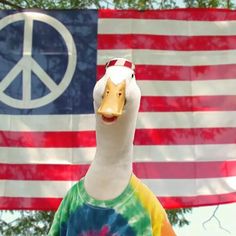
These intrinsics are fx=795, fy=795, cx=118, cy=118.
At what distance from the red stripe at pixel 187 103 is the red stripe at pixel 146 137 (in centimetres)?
14

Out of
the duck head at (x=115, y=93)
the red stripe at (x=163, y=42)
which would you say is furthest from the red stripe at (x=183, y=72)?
the duck head at (x=115, y=93)

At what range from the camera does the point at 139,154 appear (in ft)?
17.2

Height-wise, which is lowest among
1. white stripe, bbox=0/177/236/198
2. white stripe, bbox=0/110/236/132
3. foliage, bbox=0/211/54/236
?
foliage, bbox=0/211/54/236

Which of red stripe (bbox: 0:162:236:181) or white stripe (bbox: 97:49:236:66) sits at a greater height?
white stripe (bbox: 97:49:236:66)

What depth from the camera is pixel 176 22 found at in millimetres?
5531

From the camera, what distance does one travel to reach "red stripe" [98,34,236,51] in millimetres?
5465

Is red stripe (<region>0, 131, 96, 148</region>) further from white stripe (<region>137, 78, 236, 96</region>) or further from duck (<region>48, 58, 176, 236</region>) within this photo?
duck (<region>48, 58, 176, 236</region>)

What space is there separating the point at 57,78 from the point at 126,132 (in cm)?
248

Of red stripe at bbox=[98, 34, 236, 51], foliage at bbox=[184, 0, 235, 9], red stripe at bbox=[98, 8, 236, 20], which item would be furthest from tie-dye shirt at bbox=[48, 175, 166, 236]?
foliage at bbox=[184, 0, 235, 9]

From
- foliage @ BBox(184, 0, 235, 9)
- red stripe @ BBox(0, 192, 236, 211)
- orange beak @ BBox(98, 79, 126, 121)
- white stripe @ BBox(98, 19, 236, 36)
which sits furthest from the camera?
foliage @ BBox(184, 0, 235, 9)

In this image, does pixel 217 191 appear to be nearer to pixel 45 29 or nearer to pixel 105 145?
pixel 45 29

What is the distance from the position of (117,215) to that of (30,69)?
2618 mm

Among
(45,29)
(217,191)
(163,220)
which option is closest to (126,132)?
(163,220)

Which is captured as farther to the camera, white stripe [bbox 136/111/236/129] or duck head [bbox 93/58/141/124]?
white stripe [bbox 136/111/236/129]
